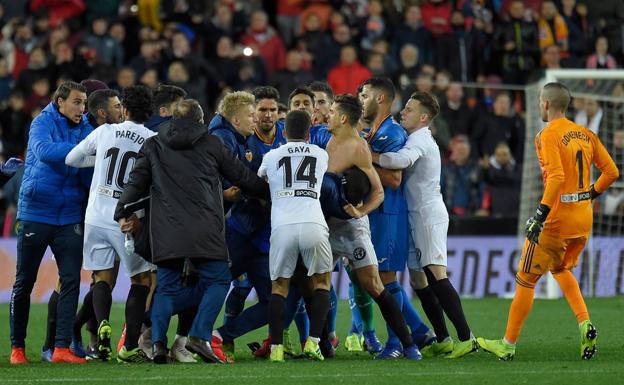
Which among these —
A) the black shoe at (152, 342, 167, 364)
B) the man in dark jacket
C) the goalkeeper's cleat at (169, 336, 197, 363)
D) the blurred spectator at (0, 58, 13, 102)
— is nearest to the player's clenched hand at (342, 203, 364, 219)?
the man in dark jacket

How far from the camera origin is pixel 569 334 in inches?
499

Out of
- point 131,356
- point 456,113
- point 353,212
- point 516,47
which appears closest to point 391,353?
point 353,212

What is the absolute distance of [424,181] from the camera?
10922mm

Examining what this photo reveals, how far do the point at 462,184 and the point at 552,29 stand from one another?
4.62m

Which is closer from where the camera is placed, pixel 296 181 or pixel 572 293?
pixel 296 181

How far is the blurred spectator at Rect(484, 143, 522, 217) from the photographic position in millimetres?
18797

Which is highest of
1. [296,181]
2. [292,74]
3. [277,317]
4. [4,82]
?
[292,74]

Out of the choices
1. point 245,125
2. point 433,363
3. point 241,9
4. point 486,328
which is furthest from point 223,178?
point 241,9

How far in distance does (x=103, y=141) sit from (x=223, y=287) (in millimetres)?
1497

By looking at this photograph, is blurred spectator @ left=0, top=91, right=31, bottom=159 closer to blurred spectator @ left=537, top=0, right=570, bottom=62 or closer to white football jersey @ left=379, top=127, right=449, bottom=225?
blurred spectator @ left=537, top=0, right=570, bottom=62

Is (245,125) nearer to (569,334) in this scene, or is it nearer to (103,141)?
(103,141)

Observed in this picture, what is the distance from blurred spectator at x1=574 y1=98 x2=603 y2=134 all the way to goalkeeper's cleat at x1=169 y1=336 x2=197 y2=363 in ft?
32.4

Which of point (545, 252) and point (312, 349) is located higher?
point (545, 252)

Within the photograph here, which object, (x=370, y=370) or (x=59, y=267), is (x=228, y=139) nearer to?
(x=59, y=267)
